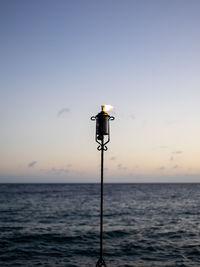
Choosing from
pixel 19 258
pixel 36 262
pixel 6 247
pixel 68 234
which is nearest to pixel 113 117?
pixel 36 262

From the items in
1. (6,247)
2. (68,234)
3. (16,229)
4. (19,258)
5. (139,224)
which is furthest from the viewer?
(139,224)

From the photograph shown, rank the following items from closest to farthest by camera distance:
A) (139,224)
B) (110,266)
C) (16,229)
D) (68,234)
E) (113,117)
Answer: (113,117) < (110,266) < (68,234) < (16,229) < (139,224)

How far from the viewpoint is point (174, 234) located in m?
17.6

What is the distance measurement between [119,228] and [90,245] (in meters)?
5.64

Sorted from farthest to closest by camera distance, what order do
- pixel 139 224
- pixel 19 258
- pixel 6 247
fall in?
pixel 139 224 < pixel 6 247 < pixel 19 258

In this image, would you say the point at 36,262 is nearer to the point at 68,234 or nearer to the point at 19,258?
the point at 19,258

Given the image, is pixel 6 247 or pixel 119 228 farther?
pixel 119 228

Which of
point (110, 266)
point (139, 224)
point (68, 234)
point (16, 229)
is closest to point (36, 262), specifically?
point (110, 266)

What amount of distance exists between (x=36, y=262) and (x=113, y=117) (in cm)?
934

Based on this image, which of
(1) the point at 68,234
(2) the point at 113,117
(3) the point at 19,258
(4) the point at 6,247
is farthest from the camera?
(1) the point at 68,234

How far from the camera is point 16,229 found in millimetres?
19578

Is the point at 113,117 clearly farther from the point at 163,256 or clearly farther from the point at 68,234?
the point at 68,234

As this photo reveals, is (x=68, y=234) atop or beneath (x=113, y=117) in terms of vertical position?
beneath

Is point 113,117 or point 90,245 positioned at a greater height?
point 113,117
